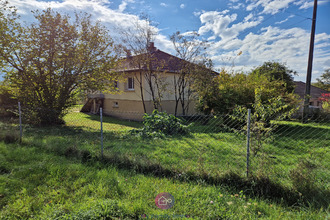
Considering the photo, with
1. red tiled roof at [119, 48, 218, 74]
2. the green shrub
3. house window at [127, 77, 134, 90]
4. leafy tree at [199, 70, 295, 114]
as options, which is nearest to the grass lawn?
the green shrub

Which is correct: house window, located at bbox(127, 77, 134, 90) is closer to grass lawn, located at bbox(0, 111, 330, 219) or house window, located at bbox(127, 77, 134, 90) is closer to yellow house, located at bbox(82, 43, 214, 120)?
yellow house, located at bbox(82, 43, 214, 120)

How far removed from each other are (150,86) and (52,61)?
5.82m

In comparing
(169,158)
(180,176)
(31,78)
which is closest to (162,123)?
(169,158)

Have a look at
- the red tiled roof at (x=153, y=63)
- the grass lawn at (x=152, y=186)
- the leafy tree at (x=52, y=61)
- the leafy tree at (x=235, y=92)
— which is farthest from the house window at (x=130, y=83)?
the grass lawn at (x=152, y=186)

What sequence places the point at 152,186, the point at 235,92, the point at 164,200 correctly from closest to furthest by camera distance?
the point at 164,200, the point at 152,186, the point at 235,92

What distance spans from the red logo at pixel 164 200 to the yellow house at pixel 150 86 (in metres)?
7.63

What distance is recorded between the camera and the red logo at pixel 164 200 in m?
2.62

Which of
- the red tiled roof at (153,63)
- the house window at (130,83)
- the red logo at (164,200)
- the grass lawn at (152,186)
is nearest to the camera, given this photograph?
the grass lawn at (152,186)

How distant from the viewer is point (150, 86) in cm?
1257

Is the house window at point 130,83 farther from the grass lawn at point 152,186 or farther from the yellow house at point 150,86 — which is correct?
the grass lawn at point 152,186

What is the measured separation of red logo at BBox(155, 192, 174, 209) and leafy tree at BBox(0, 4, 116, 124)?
25.2 ft

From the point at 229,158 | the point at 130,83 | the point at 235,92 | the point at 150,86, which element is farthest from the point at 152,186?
the point at 130,83

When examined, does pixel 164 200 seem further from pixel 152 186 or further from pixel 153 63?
pixel 153 63

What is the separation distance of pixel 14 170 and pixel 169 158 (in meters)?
3.10
